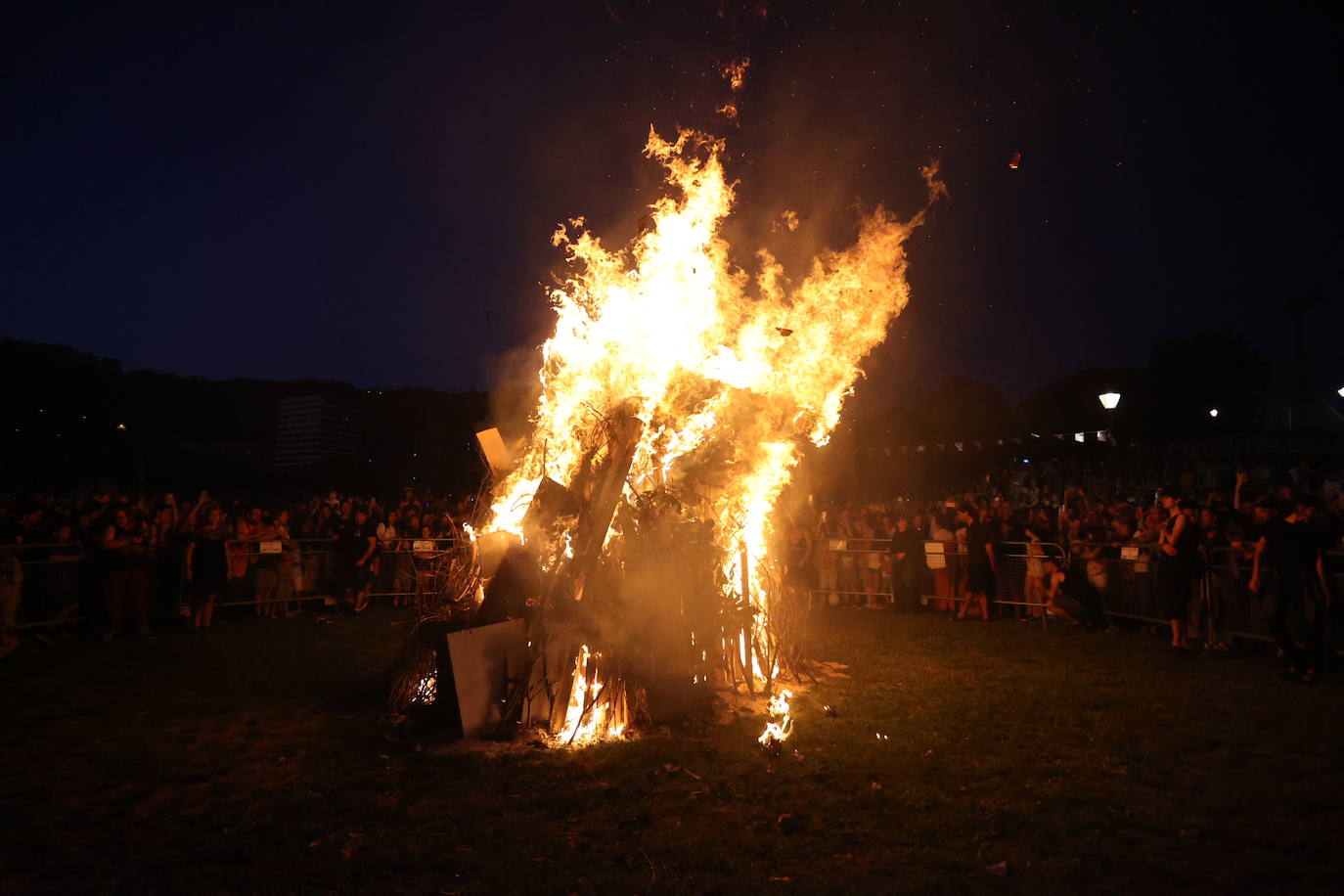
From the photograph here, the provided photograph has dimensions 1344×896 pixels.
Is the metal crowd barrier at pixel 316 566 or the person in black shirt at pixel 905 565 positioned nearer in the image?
the metal crowd barrier at pixel 316 566

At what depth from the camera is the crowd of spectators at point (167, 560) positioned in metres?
12.6

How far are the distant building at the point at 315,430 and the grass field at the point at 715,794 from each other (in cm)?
2672

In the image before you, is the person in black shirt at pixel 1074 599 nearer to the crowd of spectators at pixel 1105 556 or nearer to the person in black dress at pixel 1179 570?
the crowd of spectators at pixel 1105 556

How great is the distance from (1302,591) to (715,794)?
752cm

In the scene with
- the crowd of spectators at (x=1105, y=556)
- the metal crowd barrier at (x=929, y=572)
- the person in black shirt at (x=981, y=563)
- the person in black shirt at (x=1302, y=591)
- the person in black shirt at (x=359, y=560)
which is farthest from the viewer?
the person in black shirt at (x=359, y=560)

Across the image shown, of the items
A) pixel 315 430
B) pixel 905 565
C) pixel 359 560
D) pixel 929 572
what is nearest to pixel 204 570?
pixel 359 560

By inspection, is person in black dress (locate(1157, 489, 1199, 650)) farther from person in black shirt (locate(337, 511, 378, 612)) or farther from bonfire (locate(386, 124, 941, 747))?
person in black shirt (locate(337, 511, 378, 612))

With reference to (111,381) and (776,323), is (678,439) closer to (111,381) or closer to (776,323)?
(776,323)

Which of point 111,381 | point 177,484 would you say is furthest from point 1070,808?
point 111,381

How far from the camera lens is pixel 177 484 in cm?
3631

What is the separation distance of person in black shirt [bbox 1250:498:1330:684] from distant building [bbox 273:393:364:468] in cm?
3375

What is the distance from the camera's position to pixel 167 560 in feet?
45.6

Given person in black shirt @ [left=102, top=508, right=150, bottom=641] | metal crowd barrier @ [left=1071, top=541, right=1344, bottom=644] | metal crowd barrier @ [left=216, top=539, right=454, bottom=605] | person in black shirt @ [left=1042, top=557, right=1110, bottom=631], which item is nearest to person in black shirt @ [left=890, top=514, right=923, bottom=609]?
person in black shirt @ [left=1042, top=557, right=1110, bottom=631]

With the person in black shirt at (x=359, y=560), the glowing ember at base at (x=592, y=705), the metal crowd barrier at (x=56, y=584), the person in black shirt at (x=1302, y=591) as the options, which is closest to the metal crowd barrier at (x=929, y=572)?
the person in black shirt at (x=1302, y=591)
